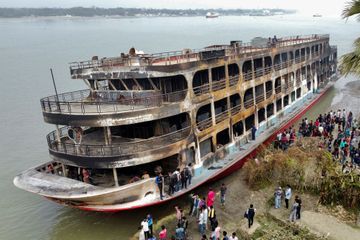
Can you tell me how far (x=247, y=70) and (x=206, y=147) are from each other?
8578 mm

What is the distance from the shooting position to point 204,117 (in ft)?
71.7

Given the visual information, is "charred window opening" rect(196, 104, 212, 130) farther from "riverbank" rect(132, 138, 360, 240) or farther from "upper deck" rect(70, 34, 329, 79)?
"riverbank" rect(132, 138, 360, 240)

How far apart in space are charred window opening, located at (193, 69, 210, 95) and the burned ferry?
6 cm

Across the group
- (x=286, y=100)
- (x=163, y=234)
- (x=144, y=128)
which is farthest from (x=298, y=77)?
(x=163, y=234)

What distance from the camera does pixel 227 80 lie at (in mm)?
22109

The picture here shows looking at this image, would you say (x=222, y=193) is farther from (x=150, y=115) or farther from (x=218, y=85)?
(x=218, y=85)

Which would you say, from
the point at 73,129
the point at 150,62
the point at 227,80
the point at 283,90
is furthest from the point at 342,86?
the point at 73,129

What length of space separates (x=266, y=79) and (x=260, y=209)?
1318 cm

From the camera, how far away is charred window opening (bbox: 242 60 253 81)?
25.2 m

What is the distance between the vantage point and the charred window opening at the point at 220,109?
72.4 feet

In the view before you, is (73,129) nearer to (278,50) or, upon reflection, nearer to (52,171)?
(52,171)

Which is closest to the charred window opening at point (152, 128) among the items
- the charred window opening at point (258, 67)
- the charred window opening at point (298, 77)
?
the charred window opening at point (258, 67)

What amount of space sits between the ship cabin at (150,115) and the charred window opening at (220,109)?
0.07 meters

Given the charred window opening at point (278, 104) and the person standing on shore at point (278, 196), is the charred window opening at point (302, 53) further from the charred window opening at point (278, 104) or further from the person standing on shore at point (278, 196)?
the person standing on shore at point (278, 196)
